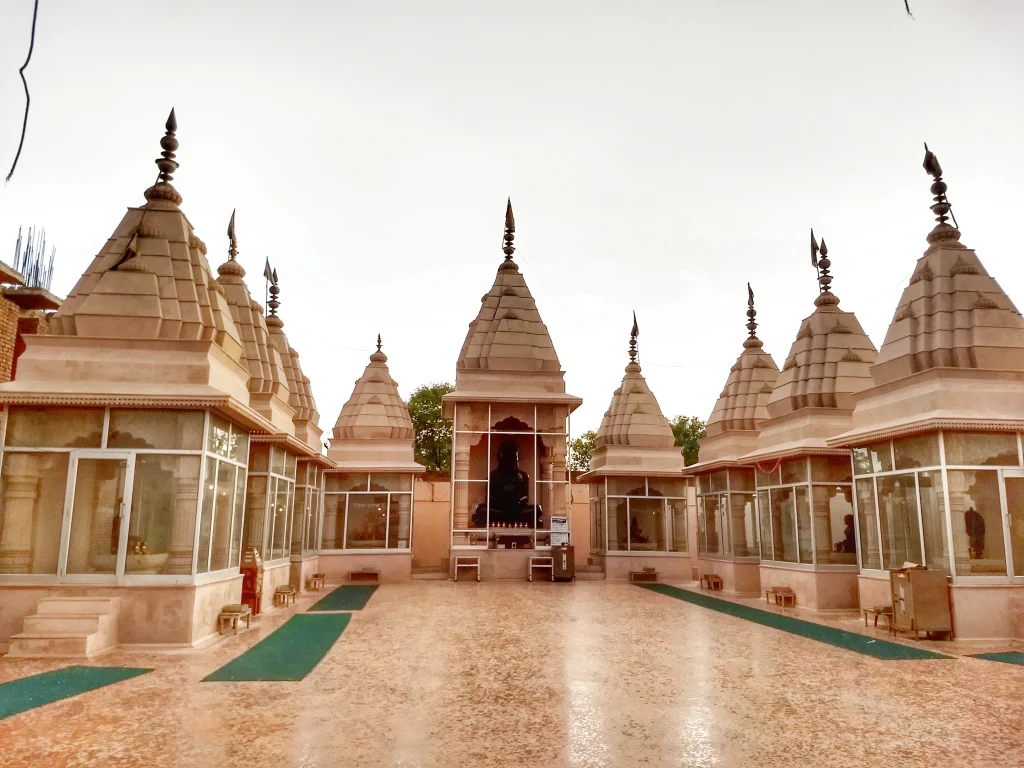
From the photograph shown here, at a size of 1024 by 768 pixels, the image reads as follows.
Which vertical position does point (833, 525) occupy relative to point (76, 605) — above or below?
above

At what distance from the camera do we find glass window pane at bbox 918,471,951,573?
34.0 feet

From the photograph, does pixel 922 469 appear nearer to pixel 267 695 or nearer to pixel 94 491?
pixel 267 695

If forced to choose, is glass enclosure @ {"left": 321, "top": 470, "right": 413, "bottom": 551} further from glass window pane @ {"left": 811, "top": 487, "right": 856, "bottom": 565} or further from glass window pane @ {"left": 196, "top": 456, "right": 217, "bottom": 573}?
glass window pane @ {"left": 811, "top": 487, "right": 856, "bottom": 565}

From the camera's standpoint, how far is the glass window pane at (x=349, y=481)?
21438 mm

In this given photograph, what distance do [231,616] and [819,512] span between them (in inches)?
450

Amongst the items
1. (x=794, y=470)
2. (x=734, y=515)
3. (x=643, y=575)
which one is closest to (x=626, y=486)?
(x=643, y=575)

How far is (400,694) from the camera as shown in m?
6.61

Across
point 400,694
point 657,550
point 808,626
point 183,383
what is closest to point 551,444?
point 657,550

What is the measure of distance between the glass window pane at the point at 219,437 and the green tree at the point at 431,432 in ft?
91.1

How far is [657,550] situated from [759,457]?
7442mm

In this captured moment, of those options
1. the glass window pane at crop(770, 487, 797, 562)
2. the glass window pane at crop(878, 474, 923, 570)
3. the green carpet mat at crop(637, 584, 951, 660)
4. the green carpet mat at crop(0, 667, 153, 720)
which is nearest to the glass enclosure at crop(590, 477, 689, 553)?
the green carpet mat at crop(637, 584, 951, 660)

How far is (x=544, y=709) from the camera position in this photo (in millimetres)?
6070

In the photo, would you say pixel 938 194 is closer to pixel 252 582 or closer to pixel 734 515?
pixel 734 515

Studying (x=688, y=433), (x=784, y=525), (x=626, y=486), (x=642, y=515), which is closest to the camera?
(x=784, y=525)
